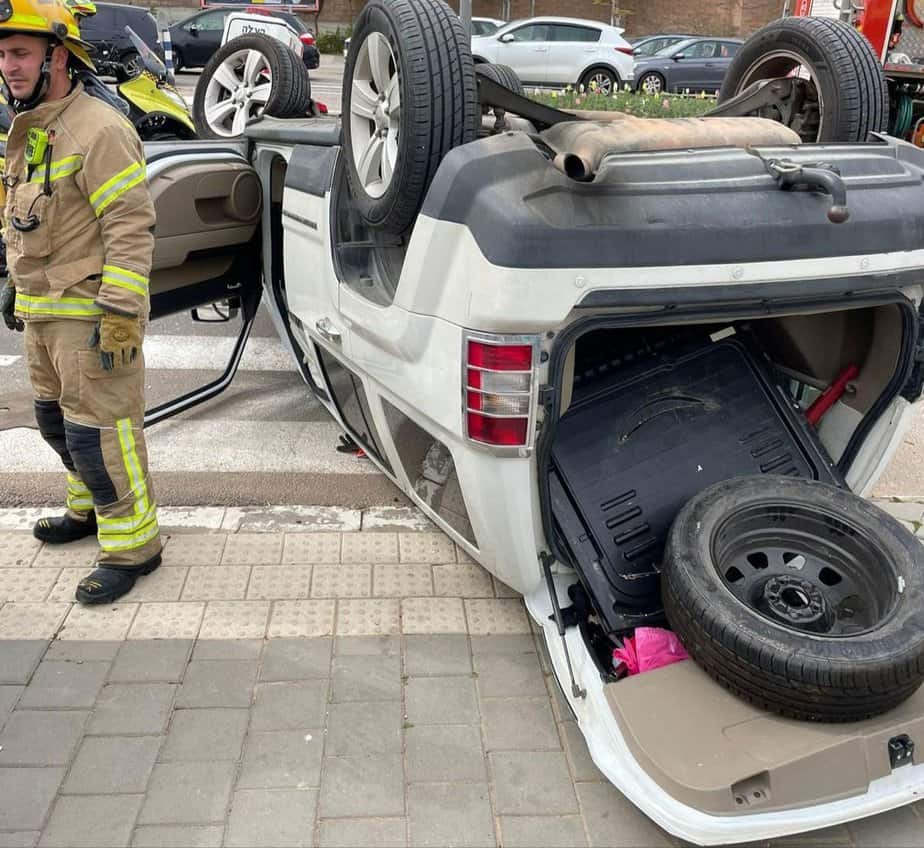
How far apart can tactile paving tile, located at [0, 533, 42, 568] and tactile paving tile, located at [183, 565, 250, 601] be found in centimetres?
65

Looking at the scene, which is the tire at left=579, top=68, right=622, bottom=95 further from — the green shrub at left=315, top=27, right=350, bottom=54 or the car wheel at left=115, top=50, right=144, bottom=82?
the green shrub at left=315, top=27, right=350, bottom=54

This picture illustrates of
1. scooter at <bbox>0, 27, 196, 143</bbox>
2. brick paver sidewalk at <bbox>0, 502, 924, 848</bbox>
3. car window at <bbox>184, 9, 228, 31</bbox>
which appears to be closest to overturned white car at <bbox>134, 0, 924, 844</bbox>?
brick paver sidewalk at <bbox>0, 502, 924, 848</bbox>

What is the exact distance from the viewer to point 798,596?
7.70ft

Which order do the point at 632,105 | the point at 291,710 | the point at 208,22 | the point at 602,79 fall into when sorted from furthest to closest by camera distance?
the point at 208,22
the point at 602,79
the point at 632,105
the point at 291,710

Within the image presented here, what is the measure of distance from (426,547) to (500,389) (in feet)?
4.35

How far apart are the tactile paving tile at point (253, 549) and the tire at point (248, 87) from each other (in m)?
2.32

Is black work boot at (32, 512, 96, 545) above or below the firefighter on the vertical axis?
below

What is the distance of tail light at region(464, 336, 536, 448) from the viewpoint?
2262mm

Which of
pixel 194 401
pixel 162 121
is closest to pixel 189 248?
pixel 194 401

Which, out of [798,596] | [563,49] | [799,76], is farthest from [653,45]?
[798,596]

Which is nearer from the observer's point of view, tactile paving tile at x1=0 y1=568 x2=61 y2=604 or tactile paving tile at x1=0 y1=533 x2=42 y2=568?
tactile paving tile at x1=0 y1=568 x2=61 y2=604

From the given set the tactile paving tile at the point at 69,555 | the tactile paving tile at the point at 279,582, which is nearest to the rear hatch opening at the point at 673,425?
the tactile paving tile at the point at 279,582

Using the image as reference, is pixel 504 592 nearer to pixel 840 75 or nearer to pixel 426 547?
pixel 426 547

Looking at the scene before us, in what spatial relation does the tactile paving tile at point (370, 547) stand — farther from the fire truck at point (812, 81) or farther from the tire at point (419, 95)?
the fire truck at point (812, 81)
